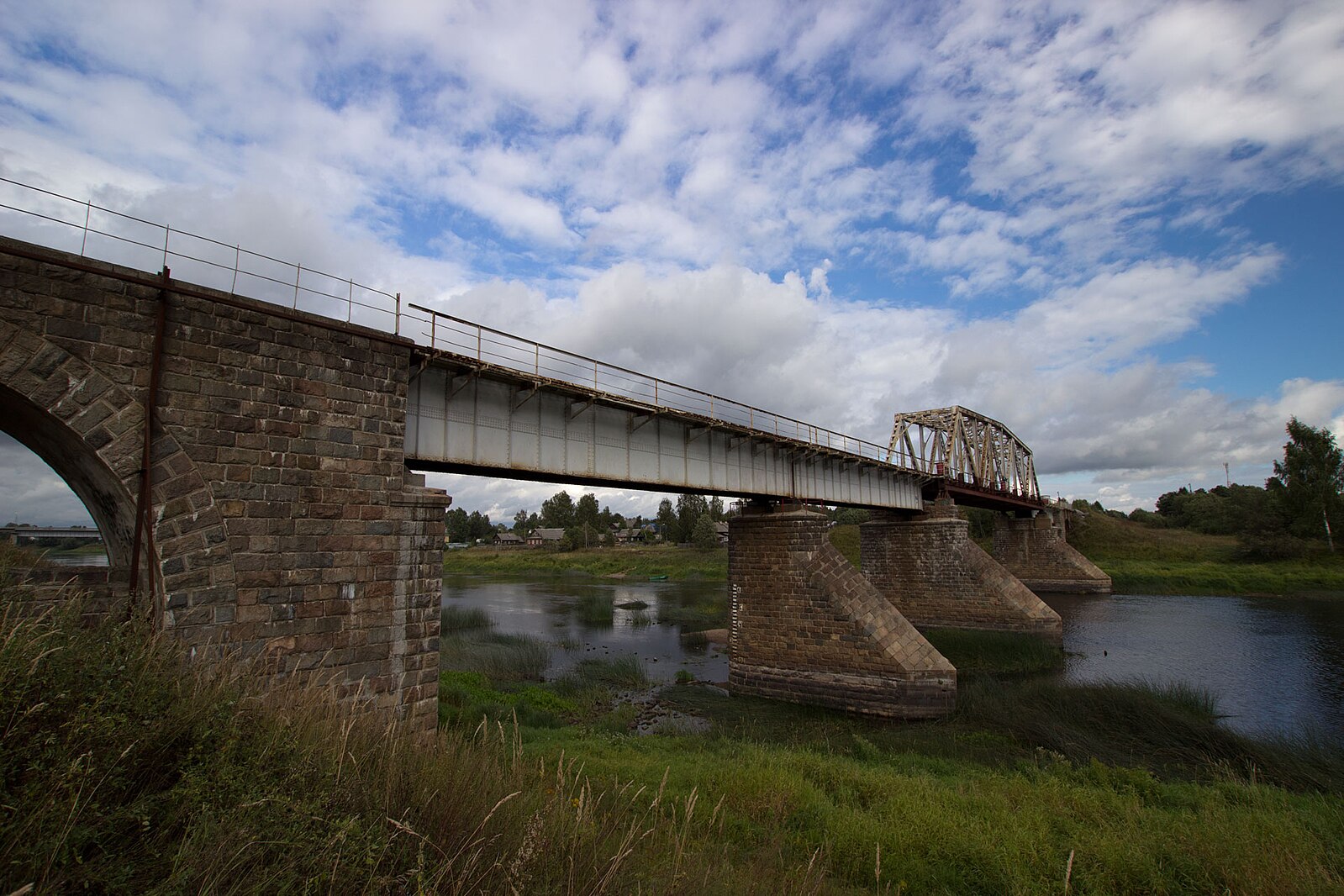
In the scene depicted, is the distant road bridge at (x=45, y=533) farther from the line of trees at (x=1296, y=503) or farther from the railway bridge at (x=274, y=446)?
the line of trees at (x=1296, y=503)

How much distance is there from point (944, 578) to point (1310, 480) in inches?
1817

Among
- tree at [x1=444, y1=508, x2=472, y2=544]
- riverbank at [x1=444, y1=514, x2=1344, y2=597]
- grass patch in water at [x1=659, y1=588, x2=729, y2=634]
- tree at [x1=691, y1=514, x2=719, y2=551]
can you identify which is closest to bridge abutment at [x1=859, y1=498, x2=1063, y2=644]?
grass patch in water at [x1=659, y1=588, x2=729, y2=634]

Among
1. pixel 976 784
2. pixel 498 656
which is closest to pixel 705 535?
pixel 498 656

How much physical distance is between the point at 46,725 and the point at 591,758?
7554 millimetres

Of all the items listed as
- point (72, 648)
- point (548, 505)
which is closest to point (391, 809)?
point (72, 648)

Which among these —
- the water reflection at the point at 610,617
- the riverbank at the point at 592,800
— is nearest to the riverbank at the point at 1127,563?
the water reflection at the point at 610,617

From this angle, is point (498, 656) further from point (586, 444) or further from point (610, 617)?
point (610, 617)

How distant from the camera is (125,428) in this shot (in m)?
7.91

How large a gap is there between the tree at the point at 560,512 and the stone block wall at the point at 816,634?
9471cm

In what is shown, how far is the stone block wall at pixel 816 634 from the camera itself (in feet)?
56.8

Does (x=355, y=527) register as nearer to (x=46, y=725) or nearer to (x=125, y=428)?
(x=125, y=428)

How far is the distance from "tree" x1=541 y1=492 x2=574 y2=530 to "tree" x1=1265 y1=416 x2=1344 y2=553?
93647 mm

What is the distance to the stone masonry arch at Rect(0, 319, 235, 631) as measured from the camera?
737 centimetres

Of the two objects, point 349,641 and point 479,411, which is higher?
point 479,411
